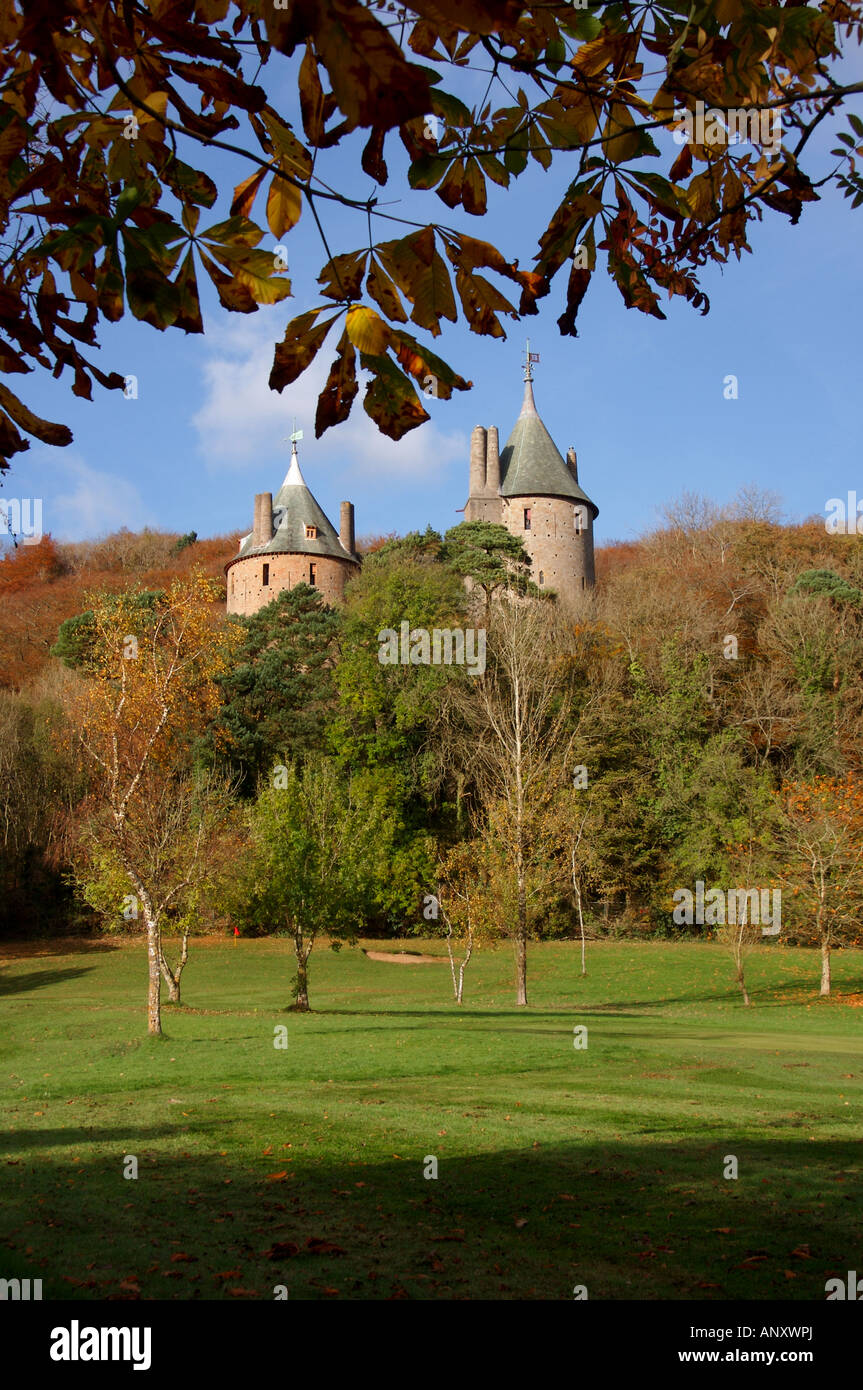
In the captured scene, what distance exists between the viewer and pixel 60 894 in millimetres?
40562

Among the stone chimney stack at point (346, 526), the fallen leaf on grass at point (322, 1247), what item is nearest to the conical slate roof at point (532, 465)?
the stone chimney stack at point (346, 526)

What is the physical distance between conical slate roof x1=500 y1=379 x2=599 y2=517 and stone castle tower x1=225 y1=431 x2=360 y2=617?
9565 millimetres

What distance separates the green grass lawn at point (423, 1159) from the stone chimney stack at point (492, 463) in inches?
1628

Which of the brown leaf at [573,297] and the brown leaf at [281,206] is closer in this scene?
the brown leaf at [281,206]

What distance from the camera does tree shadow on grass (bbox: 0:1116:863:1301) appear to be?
4965mm

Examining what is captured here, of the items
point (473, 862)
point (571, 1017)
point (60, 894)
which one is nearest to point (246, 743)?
point (60, 894)

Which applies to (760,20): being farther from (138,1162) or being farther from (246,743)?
(246,743)

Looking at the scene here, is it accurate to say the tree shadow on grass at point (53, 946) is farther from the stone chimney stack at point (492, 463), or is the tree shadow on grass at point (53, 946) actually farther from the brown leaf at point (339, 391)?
the brown leaf at point (339, 391)

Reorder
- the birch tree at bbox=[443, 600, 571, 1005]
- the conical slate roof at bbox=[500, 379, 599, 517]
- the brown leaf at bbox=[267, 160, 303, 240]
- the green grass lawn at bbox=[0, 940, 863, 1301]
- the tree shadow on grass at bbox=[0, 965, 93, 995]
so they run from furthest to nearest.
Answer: the conical slate roof at bbox=[500, 379, 599, 517] < the tree shadow on grass at bbox=[0, 965, 93, 995] < the birch tree at bbox=[443, 600, 571, 1005] < the green grass lawn at bbox=[0, 940, 863, 1301] < the brown leaf at bbox=[267, 160, 303, 240]

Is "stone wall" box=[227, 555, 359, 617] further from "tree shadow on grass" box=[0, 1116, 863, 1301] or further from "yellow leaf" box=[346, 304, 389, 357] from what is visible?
"yellow leaf" box=[346, 304, 389, 357]

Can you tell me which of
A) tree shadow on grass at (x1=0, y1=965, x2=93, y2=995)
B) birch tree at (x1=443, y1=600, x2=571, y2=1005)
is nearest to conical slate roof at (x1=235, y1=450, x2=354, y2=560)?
birch tree at (x1=443, y1=600, x2=571, y2=1005)

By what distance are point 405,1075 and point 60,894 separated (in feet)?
102

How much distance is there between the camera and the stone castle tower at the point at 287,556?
5369cm

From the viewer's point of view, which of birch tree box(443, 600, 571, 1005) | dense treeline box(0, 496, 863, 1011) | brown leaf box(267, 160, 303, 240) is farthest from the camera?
dense treeline box(0, 496, 863, 1011)
